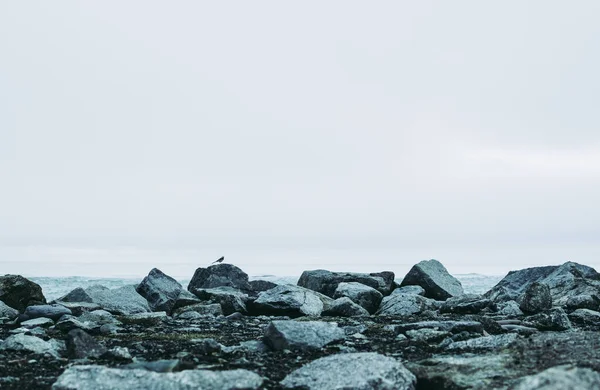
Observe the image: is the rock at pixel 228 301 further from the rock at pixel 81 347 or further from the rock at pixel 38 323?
the rock at pixel 81 347

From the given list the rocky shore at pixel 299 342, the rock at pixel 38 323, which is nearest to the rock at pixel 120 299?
the rocky shore at pixel 299 342

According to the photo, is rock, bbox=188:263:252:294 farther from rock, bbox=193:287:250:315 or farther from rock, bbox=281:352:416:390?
rock, bbox=281:352:416:390

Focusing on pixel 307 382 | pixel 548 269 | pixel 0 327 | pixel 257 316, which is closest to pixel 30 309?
pixel 0 327

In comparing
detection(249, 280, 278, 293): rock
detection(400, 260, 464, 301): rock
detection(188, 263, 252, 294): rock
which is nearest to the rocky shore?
detection(400, 260, 464, 301): rock

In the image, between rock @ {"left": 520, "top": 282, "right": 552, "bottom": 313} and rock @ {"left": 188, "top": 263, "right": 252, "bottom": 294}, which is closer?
rock @ {"left": 520, "top": 282, "right": 552, "bottom": 313}

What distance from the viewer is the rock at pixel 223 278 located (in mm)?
17797

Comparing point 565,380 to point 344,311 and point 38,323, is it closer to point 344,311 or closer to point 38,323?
point 344,311

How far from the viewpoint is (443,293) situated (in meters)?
16.1

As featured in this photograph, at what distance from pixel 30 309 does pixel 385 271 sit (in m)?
9.40

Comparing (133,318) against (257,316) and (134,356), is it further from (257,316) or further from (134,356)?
(134,356)

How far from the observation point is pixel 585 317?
10.1m

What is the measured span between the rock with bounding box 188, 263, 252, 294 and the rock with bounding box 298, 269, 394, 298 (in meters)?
2.06

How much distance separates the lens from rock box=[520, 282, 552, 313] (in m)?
11.6

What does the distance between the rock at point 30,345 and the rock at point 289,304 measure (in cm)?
518
